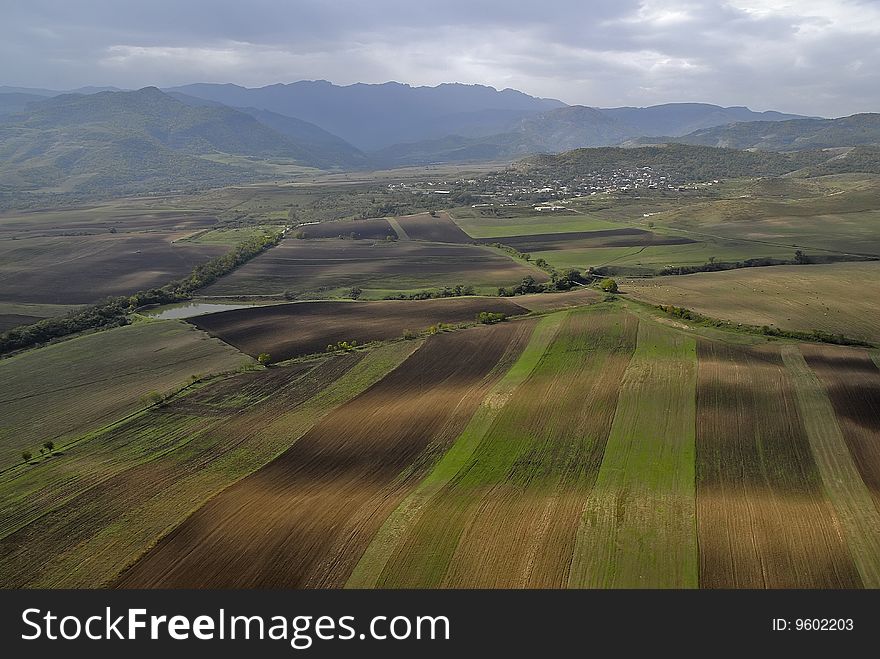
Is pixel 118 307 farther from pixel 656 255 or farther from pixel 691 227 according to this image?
pixel 691 227

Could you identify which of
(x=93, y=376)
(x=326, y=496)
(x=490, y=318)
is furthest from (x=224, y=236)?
(x=326, y=496)

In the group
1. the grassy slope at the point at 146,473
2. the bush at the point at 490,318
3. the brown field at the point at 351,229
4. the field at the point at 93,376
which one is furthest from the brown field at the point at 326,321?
the brown field at the point at 351,229

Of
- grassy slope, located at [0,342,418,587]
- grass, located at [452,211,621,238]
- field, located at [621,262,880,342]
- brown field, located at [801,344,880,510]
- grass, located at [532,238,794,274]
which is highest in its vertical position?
grass, located at [452,211,621,238]

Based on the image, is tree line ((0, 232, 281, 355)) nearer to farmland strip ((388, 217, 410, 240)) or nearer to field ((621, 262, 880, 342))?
farmland strip ((388, 217, 410, 240))

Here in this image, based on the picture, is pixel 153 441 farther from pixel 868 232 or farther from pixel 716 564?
pixel 868 232

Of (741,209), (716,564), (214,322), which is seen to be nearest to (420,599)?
(716,564)

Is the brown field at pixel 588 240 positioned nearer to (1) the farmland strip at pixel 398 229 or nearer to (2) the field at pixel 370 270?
(2) the field at pixel 370 270

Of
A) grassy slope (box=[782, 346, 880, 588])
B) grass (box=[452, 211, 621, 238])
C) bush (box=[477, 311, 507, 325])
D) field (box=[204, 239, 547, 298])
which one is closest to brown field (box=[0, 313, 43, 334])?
field (box=[204, 239, 547, 298])
